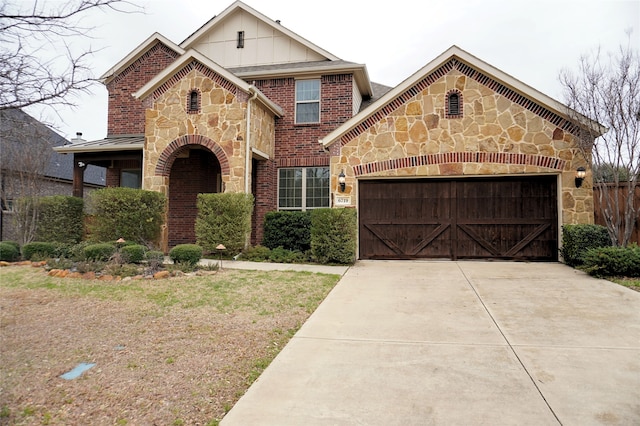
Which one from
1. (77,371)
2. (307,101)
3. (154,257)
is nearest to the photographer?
(77,371)

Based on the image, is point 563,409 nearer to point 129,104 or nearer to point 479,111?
point 479,111

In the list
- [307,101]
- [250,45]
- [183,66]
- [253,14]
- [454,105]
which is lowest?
[454,105]

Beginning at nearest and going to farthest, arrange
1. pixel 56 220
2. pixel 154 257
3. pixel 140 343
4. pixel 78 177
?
pixel 140 343
pixel 154 257
pixel 56 220
pixel 78 177

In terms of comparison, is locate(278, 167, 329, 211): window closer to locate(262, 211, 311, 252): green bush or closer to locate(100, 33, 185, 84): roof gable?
locate(262, 211, 311, 252): green bush

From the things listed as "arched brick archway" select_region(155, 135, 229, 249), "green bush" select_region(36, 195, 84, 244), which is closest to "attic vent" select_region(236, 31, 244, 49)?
"arched brick archway" select_region(155, 135, 229, 249)

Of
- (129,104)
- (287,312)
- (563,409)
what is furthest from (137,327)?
(129,104)

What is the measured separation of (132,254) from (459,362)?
772 cm

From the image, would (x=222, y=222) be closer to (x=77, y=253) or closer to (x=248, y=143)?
(x=248, y=143)

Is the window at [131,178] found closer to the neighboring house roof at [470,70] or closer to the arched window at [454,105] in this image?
the neighboring house roof at [470,70]

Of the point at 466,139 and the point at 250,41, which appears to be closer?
the point at 466,139

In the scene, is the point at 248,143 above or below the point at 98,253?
above

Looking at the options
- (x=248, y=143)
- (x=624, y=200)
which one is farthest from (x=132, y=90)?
(x=624, y=200)

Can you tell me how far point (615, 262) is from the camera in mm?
7809

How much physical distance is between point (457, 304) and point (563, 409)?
3.14 m
